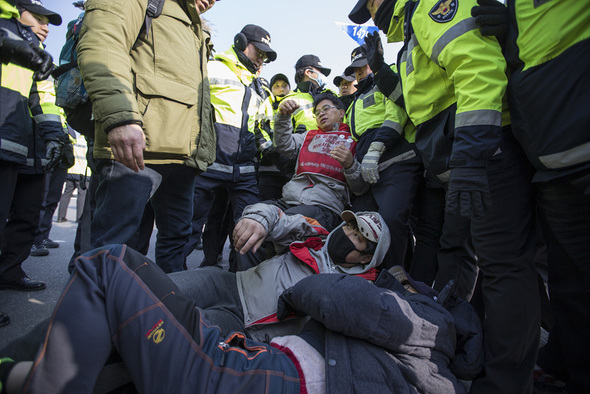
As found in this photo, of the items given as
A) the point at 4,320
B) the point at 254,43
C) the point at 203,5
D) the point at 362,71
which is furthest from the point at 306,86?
the point at 4,320

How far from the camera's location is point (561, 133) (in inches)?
46.0

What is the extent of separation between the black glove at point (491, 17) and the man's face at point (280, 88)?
11.3 ft

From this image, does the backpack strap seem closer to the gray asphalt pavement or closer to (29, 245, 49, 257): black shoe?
the gray asphalt pavement

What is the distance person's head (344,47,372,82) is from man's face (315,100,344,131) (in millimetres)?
686

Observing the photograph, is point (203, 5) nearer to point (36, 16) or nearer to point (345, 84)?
point (36, 16)

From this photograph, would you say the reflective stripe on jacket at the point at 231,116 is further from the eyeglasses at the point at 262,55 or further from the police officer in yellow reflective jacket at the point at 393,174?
the police officer in yellow reflective jacket at the point at 393,174

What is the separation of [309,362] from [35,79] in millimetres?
2752

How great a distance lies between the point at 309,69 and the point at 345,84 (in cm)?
64

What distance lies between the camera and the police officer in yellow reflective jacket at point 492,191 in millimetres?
1318

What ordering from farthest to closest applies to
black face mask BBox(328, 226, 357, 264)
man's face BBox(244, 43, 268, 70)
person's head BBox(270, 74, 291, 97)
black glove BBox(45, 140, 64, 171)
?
person's head BBox(270, 74, 291, 97), man's face BBox(244, 43, 268, 70), black glove BBox(45, 140, 64, 171), black face mask BBox(328, 226, 357, 264)

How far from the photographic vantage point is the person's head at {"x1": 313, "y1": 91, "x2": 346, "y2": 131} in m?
2.93

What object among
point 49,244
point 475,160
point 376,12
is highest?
point 376,12

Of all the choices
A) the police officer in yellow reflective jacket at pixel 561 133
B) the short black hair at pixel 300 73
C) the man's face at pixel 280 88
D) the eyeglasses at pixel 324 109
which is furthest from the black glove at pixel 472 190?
the man's face at pixel 280 88

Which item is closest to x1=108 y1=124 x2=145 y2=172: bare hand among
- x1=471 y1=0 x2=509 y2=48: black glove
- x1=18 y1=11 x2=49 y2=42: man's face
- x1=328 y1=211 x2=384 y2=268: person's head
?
x1=328 y1=211 x2=384 y2=268: person's head
